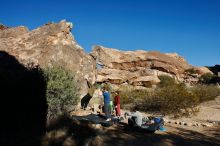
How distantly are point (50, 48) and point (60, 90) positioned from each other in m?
3.40

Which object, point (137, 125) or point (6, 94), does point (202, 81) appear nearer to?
point (137, 125)

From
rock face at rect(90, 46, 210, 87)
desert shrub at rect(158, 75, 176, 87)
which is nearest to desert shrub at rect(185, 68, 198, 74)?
rock face at rect(90, 46, 210, 87)

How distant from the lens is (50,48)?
48.2 feet

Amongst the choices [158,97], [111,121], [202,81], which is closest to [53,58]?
[111,121]

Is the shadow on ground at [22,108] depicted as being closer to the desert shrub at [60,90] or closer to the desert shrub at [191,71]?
the desert shrub at [60,90]

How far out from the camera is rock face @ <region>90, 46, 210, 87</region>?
1444 inches

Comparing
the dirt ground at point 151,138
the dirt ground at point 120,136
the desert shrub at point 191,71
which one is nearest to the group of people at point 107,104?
the dirt ground at point 120,136

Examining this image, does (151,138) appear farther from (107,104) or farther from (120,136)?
(107,104)

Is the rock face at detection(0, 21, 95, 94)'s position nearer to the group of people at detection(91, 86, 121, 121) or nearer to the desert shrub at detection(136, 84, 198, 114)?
the group of people at detection(91, 86, 121, 121)

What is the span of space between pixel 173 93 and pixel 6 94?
41.3ft

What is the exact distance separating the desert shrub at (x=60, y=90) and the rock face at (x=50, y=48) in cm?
145

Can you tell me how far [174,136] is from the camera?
40.4 ft

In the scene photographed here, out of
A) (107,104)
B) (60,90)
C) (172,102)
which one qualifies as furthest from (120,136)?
(172,102)

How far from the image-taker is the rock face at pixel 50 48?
14.1m
